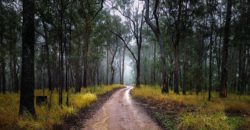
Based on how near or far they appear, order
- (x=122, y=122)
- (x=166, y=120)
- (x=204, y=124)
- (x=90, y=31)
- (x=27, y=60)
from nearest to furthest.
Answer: (x=204, y=124) < (x=27, y=60) < (x=122, y=122) < (x=166, y=120) < (x=90, y=31)

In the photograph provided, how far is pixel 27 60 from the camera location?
30.5 ft

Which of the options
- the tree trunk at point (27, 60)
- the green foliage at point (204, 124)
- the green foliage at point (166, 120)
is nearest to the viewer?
the green foliage at point (204, 124)

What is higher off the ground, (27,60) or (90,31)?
(90,31)

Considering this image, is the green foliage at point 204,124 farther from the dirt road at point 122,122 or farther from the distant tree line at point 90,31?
the distant tree line at point 90,31

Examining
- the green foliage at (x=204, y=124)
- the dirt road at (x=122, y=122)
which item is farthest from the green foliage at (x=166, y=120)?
the green foliage at (x=204, y=124)

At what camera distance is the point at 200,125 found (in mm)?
8453

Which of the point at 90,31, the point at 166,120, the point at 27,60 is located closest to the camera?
the point at 27,60

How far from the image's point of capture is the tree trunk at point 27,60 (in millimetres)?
9070

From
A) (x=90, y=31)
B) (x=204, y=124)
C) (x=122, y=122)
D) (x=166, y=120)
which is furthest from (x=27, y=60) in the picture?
(x=90, y=31)

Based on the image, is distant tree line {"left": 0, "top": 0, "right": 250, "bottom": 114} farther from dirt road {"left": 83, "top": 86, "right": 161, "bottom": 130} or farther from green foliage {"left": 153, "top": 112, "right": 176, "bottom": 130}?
green foliage {"left": 153, "top": 112, "right": 176, "bottom": 130}

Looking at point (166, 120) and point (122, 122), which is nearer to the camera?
point (122, 122)

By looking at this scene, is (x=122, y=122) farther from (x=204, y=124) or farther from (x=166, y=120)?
(x=204, y=124)

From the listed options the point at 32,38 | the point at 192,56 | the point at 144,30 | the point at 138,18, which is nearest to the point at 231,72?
the point at 192,56

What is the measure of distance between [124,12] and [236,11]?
14814 millimetres
